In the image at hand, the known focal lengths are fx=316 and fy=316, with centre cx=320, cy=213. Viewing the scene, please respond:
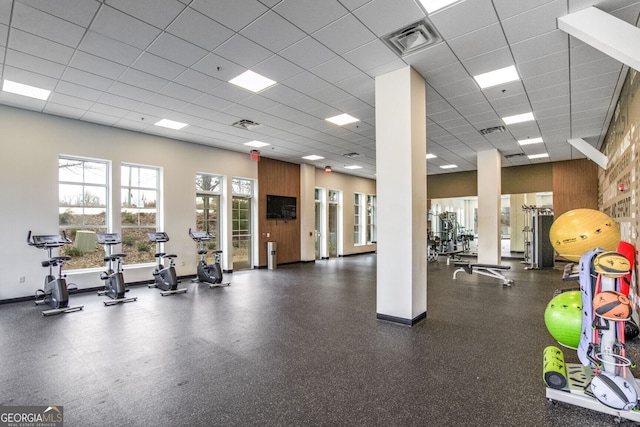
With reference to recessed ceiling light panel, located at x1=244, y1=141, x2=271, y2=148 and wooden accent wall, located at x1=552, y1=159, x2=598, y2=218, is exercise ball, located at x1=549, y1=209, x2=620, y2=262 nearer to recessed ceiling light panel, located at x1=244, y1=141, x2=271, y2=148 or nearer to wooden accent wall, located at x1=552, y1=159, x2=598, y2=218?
recessed ceiling light panel, located at x1=244, y1=141, x2=271, y2=148

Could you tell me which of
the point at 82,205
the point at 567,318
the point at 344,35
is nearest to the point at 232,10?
the point at 344,35

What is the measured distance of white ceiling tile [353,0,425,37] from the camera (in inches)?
120

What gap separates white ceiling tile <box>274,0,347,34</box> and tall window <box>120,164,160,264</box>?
5640 mm

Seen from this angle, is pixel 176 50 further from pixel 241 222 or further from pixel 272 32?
pixel 241 222

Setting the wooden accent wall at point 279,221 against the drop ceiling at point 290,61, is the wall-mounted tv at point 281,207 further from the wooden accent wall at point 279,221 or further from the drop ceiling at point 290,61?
the drop ceiling at point 290,61

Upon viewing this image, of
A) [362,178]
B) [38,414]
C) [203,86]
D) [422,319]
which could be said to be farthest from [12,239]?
[362,178]

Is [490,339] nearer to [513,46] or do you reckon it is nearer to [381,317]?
[381,317]

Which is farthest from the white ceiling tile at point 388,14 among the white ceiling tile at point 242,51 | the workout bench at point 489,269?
the workout bench at point 489,269

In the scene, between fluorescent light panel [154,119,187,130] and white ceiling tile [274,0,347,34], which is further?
fluorescent light panel [154,119,187,130]

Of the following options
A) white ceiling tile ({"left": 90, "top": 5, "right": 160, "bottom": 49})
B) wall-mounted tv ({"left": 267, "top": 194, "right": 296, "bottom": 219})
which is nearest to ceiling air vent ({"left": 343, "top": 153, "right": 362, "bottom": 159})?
wall-mounted tv ({"left": 267, "top": 194, "right": 296, "bottom": 219})

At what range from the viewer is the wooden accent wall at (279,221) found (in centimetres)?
977

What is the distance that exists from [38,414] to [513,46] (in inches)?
228

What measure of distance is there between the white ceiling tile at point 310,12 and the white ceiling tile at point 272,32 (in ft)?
0.33

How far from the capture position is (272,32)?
350 cm
